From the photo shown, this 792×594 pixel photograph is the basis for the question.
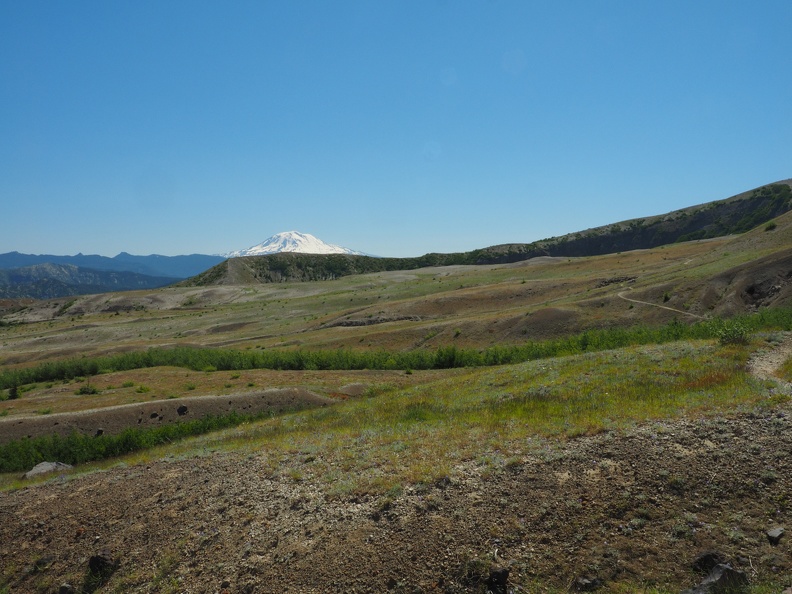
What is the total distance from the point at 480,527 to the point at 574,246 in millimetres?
165722

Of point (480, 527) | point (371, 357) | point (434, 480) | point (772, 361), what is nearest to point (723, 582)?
point (480, 527)

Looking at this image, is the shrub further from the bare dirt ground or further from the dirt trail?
the bare dirt ground

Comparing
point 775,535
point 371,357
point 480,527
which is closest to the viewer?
point 775,535

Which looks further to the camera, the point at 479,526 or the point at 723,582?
the point at 479,526

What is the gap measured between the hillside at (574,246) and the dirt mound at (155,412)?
128m

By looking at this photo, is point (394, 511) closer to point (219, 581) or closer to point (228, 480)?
point (219, 581)

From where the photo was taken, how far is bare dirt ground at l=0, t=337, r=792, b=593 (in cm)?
919

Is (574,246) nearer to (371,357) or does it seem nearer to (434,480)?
(371,357)

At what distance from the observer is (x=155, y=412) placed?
29219 millimetres

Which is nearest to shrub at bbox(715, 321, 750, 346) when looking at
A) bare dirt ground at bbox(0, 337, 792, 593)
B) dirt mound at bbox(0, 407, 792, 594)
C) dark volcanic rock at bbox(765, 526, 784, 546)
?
bare dirt ground at bbox(0, 337, 792, 593)

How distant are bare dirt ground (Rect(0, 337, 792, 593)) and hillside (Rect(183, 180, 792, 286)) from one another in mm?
140330

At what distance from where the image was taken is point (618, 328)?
41.8m

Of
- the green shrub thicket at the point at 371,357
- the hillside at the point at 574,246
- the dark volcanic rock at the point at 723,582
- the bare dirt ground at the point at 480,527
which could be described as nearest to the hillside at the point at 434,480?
the bare dirt ground at the point at 480,527

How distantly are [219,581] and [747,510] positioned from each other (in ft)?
35.4
